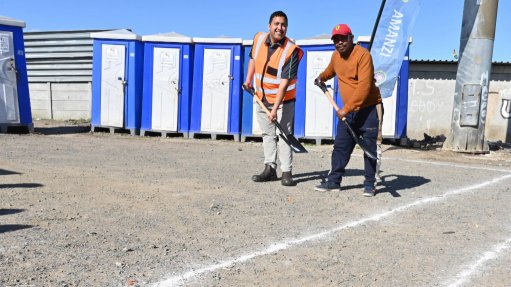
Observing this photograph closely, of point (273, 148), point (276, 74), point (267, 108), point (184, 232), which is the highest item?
point (276, 74)

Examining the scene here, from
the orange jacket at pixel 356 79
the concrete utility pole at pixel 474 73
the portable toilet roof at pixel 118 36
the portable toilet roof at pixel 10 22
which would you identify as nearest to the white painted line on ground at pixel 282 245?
the orange jacket at pixel 356 79

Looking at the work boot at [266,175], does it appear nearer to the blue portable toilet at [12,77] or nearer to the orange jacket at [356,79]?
the orange jacket at [356,79]

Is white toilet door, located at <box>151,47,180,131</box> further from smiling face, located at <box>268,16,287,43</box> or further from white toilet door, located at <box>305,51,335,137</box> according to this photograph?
smiling face, located at <box>268,16,287,43</box>

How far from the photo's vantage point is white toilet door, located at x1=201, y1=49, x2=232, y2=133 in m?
12.1

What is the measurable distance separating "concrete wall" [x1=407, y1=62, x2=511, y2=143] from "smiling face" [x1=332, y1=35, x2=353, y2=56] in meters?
12.1

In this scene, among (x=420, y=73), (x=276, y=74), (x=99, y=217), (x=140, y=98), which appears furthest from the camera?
(x=420, y=73)

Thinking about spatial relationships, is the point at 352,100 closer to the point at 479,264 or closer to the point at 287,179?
the point at 287,179

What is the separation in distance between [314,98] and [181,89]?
328 centimetres

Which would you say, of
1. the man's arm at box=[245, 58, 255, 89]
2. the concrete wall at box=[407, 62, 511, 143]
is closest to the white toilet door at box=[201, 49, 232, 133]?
the man's arm at box=[245, 58, 255, 89]

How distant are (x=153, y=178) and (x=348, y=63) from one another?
284 cm

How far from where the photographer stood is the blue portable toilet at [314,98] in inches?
451

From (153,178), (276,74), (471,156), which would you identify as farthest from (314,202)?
(471,156)

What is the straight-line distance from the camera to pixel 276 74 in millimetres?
6141

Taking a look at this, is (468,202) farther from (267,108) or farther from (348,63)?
(267,108)
